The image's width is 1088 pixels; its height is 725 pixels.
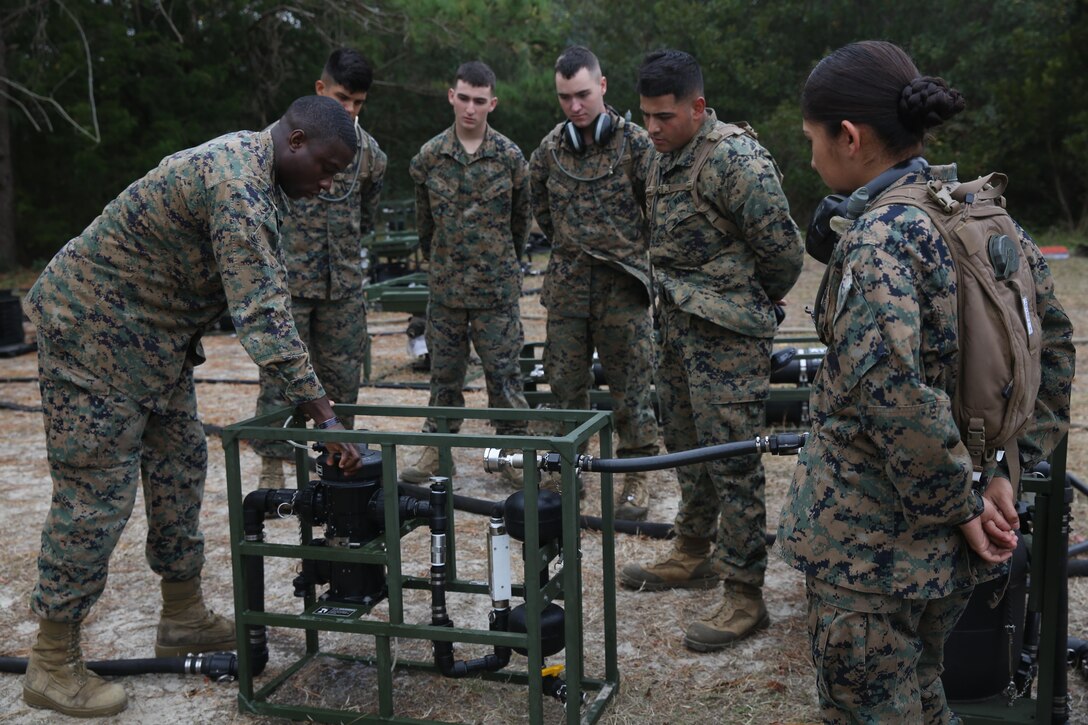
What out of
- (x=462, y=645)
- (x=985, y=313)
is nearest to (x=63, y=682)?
(x=462, y=645)

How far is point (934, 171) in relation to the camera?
2.09m

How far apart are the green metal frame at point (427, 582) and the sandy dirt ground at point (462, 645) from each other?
111mm

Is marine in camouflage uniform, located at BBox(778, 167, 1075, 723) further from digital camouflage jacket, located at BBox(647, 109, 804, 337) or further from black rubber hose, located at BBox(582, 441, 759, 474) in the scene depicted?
digital camouflage jacket, located at BBox(647, 109, 804, 337)

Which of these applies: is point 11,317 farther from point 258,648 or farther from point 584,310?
point 258,648

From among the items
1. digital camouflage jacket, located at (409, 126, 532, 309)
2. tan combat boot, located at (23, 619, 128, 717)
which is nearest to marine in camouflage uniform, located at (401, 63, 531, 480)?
digital camouflage jacket, located at (409, 126, 532, 309)

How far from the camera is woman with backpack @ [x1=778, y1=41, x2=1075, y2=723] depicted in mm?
1920

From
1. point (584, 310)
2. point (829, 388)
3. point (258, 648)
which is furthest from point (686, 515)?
point (829, 388)

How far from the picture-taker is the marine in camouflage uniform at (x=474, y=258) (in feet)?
17.4

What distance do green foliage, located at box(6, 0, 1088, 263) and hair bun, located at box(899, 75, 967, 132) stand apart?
12.0m

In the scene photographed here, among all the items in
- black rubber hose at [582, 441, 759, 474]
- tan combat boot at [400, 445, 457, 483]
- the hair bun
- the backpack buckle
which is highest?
the hair bun

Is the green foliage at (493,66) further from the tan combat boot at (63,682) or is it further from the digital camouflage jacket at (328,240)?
the tan combat boot at (63,682)

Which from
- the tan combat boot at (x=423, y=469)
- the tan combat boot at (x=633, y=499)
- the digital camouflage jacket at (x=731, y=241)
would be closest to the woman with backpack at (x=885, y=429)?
the digital camouflage jacket at (x=731, y=241)

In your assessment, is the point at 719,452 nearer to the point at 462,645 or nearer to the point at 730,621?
the point at 730,621

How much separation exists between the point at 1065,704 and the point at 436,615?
5.53ft
